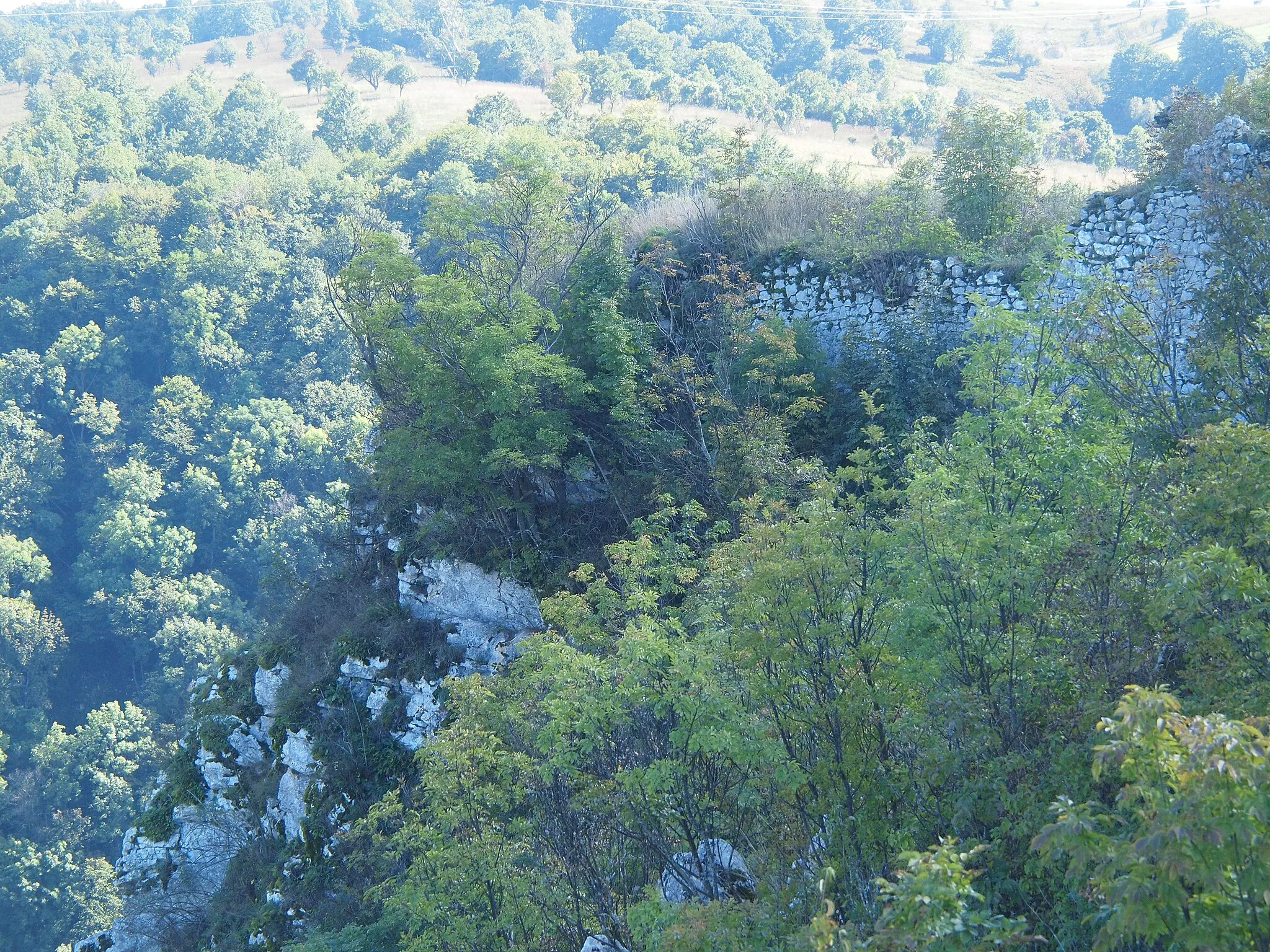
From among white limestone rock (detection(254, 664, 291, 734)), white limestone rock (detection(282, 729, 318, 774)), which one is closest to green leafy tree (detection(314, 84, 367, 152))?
white limestone rock (detection(254, 664, 291, 734))

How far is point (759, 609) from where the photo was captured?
7840mm

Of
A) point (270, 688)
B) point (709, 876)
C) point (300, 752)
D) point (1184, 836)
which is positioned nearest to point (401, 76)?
point (270, 688)

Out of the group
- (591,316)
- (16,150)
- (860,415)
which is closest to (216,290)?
(16,150)

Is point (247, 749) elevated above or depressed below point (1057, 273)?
below

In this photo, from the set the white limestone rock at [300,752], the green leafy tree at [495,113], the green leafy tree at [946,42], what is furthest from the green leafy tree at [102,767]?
the green leafy tree at [946,42]

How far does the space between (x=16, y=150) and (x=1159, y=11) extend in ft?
295

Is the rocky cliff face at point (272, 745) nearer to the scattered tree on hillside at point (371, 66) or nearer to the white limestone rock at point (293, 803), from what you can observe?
the white limestone rock at point (293, 803)

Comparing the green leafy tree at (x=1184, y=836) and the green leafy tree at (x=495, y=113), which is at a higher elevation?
the green leafy tree at (x=1184, y=836)

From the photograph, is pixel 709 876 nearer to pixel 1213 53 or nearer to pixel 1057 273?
pixel 1057 273

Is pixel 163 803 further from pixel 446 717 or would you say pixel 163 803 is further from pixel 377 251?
pixel 377 251

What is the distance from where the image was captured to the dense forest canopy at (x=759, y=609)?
20.1 feet

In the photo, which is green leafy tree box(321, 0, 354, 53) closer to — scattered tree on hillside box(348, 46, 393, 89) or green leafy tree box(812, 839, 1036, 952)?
scattered tree on hillside box(348, 46, 393, 89)

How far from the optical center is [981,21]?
3794 inches

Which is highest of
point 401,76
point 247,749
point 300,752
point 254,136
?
point 300,752
